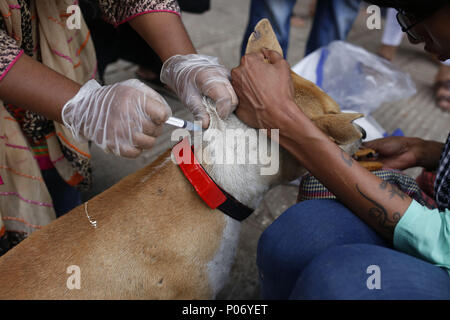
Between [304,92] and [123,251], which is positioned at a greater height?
[304,92]

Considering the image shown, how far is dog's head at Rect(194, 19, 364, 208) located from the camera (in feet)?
4.32

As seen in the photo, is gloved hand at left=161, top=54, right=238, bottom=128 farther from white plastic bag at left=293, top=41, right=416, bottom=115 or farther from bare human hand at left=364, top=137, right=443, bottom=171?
white plastic bag at left=293, top=41, right=416, bottom=115

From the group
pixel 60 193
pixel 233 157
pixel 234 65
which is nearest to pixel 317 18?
pixel 234 65

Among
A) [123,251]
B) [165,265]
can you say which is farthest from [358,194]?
[123,251]

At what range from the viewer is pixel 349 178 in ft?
4.00

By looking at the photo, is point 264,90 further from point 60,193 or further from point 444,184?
point 60,193

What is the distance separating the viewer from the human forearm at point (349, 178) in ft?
3.97

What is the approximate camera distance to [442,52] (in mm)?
1203

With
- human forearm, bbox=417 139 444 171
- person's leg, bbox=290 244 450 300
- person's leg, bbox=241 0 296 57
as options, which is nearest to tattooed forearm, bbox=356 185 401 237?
person's leg, bbox=290 244 450 300

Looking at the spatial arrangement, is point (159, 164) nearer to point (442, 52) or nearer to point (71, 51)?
point (71, 51)

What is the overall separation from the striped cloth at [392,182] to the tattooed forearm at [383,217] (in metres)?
0.28

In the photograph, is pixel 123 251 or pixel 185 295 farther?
pixel 185 295

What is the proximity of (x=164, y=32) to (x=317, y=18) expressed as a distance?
2.23 metres

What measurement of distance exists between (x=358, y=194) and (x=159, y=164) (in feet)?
2.64
